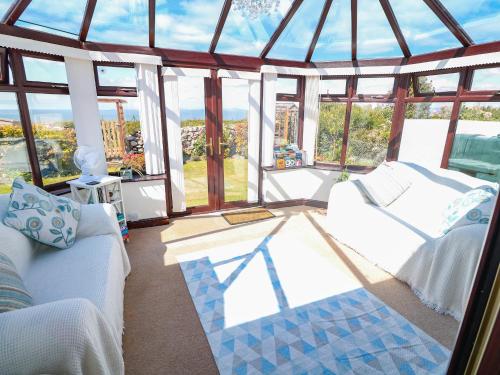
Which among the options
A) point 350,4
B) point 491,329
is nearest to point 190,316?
point 491,329

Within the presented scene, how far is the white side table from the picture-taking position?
2.92m

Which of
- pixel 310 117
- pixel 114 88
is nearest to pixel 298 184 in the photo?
pixel 310 117

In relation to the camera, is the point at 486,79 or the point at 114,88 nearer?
the point at 486,79

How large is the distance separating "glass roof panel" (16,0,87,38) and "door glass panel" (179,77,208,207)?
1.26m

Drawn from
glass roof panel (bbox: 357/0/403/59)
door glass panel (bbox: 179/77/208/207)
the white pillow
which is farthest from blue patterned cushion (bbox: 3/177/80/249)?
glass roof panel (bbox: 357/0/403/59)

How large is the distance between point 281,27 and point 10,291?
3.69 m

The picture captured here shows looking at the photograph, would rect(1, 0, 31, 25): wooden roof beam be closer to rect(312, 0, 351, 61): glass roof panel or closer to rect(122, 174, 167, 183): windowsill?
rect(122, 174, 167, 183): windowsill

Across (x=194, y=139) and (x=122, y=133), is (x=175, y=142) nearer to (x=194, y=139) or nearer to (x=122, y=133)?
(x=194, y=139)

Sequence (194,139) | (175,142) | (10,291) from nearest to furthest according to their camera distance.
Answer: (10,291)
(175,142)
(194,139)

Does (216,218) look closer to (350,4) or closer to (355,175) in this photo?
(355,175)

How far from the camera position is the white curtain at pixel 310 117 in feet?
14.0

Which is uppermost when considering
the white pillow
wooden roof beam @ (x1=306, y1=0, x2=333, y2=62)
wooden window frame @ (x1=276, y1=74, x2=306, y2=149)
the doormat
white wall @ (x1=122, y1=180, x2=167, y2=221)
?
wooden roof beam @ (x1=306, y1=0, x2=333, y2=62)

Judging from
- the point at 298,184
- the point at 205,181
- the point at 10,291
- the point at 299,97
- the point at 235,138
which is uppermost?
the point at 299,97

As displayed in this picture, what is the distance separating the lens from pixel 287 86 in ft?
14.1
